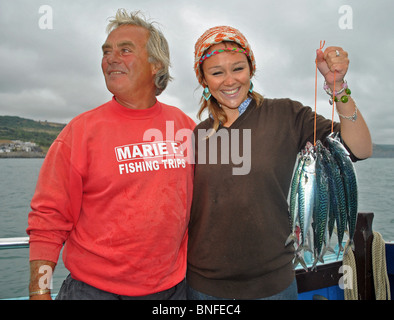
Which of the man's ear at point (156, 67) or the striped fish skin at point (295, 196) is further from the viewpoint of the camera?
the man's ear at point (156, 67)

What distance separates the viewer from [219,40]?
2.30m

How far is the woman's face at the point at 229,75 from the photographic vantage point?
2334 millimetres

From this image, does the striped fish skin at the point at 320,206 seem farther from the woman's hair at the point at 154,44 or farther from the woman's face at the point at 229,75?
the woman's hair at the point at 154,44

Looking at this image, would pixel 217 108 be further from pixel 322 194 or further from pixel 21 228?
pixel 21 228

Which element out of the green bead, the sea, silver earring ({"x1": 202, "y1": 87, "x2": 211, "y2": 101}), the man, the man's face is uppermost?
the man's face

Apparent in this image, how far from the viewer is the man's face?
247cm

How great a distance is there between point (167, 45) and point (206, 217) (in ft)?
5.05

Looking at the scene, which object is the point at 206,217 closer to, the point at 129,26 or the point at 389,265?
the point at 129,26

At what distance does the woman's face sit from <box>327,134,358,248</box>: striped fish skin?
0.77m

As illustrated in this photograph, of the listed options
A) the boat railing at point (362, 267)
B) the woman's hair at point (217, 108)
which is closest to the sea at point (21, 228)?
the boat railing at point (362, 267)

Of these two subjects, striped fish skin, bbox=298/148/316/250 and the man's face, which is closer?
striped fish skin, bbox=298/148/316/250

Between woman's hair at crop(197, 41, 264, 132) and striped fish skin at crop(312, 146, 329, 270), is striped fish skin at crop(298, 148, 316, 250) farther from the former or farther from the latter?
woman's hair at crop(197, 41, 264, 132)

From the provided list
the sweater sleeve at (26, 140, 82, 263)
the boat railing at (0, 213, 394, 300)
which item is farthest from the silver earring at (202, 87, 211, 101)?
the boat railing at (0, 213, 394, 300)
